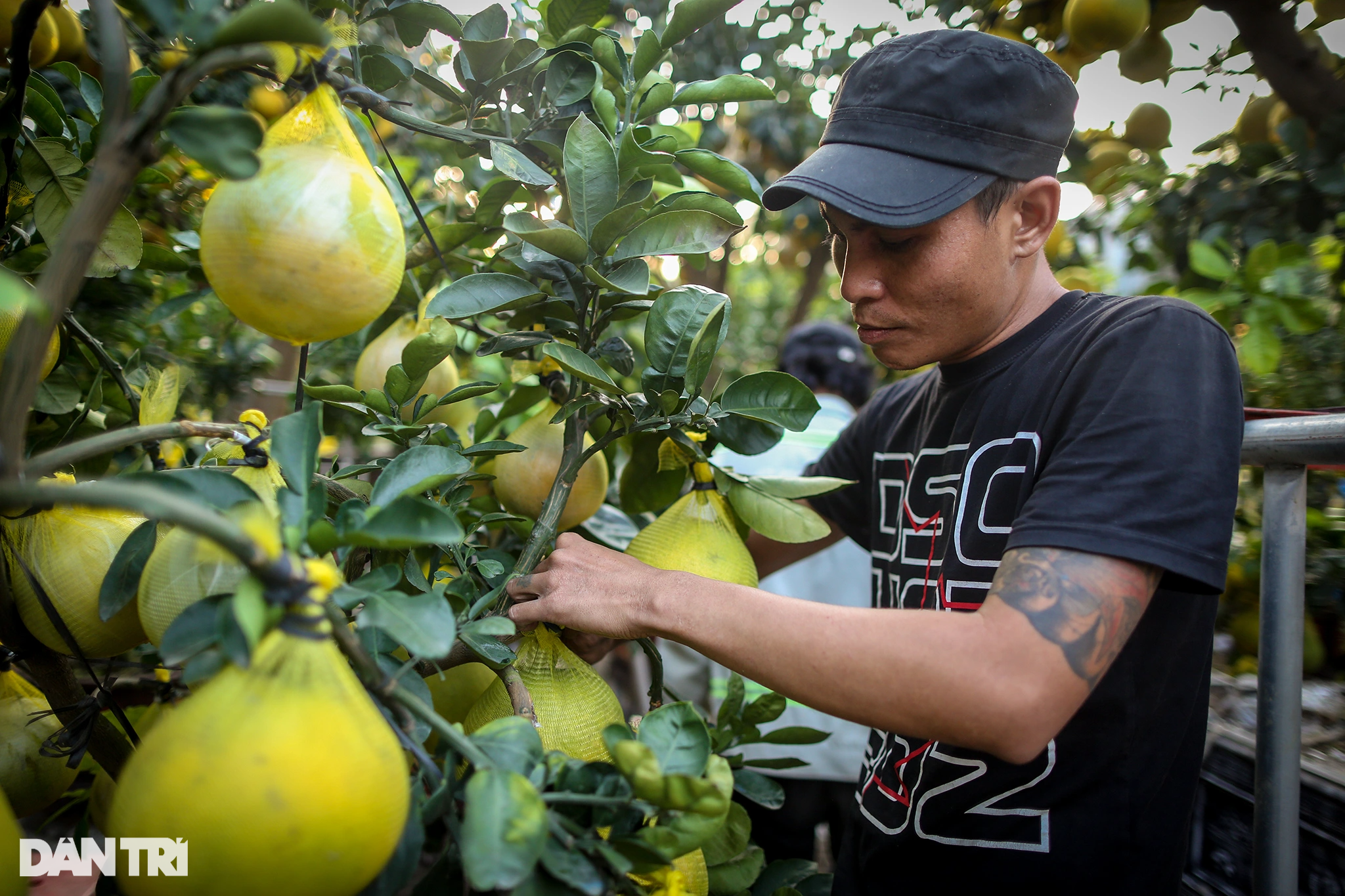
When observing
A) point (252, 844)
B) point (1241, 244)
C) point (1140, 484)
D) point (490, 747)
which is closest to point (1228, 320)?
point (1241, 244)

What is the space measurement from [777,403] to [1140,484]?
423mm

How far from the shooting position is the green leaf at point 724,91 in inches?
43.0

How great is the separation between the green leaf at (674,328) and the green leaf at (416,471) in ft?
1.01

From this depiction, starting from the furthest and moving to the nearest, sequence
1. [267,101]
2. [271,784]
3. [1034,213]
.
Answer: [267,101]
[1034,213]
[271,784]

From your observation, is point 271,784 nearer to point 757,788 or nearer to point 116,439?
point 116,439

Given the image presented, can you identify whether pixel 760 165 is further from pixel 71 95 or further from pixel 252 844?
pixel 252 844

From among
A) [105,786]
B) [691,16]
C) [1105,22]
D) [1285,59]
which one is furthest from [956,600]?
[1285,59]

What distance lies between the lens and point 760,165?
159 inches

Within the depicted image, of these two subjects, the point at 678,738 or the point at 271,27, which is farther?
the point at 678,738

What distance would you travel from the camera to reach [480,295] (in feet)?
3.12

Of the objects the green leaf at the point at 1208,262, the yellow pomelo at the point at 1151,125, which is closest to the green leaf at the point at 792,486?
the green leaf at the point at 1208,262

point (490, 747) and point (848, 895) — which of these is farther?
point (848, 895)

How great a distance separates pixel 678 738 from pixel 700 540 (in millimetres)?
367

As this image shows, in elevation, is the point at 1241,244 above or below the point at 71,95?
below
